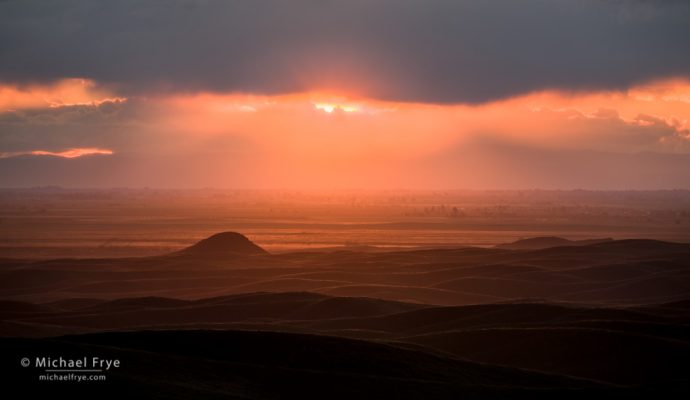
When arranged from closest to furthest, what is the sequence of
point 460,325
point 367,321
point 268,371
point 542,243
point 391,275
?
1. point 268,371
2. point 460,325
3. point 367,321
4. point 391,275
5. point 542,243

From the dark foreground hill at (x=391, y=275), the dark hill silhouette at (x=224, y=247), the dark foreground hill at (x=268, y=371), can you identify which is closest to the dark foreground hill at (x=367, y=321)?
the dark foreground hill at (x=268, y=371)

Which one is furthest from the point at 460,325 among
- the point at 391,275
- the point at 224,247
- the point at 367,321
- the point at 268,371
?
the point at 224,247

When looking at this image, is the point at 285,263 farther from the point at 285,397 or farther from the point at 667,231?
the point at 667,231

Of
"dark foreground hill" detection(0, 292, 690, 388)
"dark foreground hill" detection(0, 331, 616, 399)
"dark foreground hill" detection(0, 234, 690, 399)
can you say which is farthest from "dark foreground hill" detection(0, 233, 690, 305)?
"dark foreground hill" detection(0, 331, 616, 399)

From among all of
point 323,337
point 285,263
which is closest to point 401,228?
point 285,263

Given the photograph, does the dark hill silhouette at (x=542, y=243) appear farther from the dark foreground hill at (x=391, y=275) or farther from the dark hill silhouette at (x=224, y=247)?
the dark hill silhouette at (x=224, y=247)

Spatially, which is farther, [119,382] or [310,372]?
[310,372]

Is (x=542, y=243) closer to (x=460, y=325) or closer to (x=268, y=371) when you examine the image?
(x=460, y=325)

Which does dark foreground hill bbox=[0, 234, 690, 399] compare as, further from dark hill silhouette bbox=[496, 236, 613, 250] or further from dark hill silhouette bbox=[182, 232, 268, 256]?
dark hill silhouette bbox=[496, 236, 613, 250]
